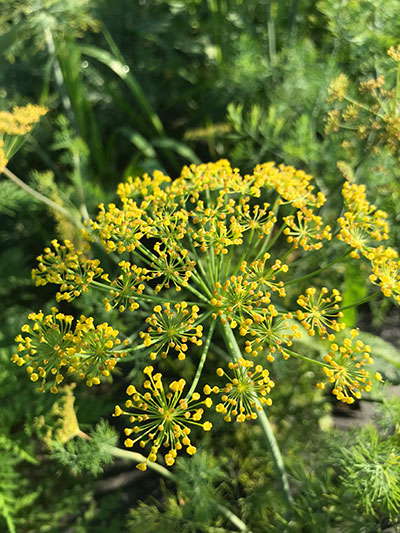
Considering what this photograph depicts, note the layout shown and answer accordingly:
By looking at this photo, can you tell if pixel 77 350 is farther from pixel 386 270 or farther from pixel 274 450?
pixel 386 270

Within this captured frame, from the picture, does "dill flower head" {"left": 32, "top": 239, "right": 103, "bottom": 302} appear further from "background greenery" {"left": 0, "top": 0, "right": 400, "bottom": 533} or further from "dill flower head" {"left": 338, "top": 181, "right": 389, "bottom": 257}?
"dill flower head" {"left": 338, "top": 181, "right": 389, "bottom": 257}

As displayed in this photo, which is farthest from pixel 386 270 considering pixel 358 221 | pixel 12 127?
pixel 12 127

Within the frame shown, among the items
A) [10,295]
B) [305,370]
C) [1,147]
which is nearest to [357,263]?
[305,370]

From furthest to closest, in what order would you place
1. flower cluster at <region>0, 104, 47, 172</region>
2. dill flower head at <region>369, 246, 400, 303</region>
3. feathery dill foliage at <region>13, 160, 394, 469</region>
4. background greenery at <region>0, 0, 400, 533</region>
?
background greenery at <region>0, 0, 400, 533</region> < flower cluster at <region>0, 104, 47, 172</region> < dill flower head at <region>369, 246, 400, 303</region> < feathery dill foliage at <region>13, 160, 394, 469</region>

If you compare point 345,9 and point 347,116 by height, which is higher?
point 345,9

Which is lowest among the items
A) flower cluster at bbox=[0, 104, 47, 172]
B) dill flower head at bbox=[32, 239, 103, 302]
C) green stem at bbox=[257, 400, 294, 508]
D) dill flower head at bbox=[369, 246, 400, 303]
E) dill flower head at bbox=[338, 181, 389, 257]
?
green stem at bbox=[257, 400, 294, 508]

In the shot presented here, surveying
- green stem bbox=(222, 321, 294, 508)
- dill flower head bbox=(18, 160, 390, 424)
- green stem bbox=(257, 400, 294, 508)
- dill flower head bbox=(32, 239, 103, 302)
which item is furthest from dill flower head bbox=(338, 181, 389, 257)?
dill flower head bbox=(32, 239, 103, 302)

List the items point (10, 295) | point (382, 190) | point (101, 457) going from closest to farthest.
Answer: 1. point (101, 457)
2. point (382, 190)
3. point (10, 295)

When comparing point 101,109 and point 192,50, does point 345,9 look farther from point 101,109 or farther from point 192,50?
point 101,109
